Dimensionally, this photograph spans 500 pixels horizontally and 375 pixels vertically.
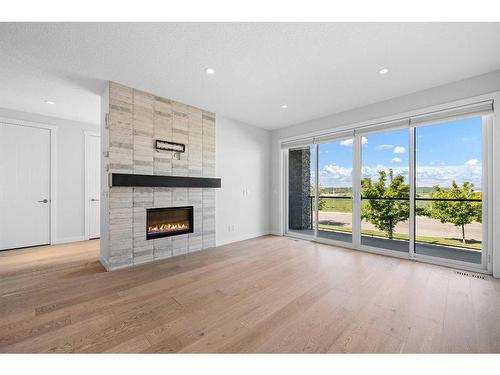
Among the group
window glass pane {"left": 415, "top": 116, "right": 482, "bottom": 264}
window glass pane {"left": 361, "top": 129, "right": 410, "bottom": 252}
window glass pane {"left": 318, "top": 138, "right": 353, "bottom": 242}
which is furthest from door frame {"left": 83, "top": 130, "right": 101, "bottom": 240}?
window glass pane {"left": 415, "top": 116, "right": 482, "bottom": 264}

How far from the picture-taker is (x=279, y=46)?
7.29 ft

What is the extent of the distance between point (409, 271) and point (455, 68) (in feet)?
8.69

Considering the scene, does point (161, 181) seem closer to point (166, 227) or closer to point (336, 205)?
point (166, 227)

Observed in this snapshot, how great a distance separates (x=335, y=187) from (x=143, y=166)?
3.64 meters

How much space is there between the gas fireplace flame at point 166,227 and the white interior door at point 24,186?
2.61m

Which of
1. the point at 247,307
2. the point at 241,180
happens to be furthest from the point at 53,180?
the point at 247,307

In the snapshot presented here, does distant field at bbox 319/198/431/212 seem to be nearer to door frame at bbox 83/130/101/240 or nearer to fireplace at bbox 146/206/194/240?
fireplace at bbox 146/206/194/240

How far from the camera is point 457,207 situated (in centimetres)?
328

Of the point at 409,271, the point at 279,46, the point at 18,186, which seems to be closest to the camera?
the point at 279,46

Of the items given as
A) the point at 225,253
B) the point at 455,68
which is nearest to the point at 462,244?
the point at 455,68

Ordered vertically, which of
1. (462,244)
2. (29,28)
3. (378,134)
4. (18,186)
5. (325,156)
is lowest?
(462,244)

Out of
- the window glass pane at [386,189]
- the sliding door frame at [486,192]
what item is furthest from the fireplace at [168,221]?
the sliding door frame at [486,192]
